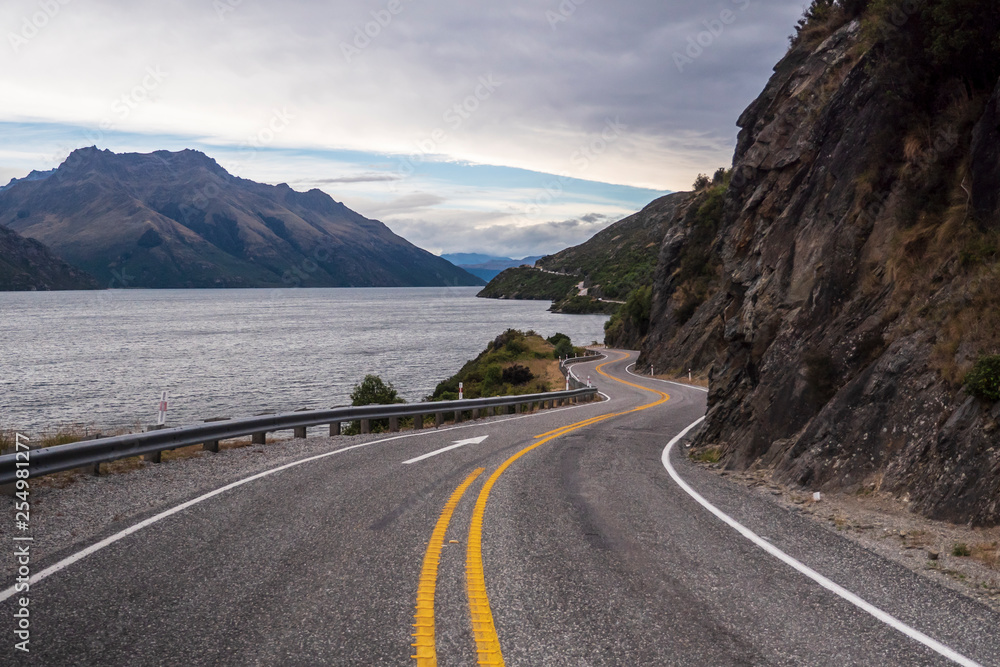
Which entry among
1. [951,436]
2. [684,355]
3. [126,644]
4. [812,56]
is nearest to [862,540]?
[951,436]

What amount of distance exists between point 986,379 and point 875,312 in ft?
13.7

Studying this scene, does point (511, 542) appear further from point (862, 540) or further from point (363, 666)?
point (862, 540)

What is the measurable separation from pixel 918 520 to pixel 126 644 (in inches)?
318

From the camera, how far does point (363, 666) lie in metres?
4.25

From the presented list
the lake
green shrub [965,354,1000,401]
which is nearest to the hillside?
the lake

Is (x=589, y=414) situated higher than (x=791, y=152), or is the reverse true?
(x=791, y=152)

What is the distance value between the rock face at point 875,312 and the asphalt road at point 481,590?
1.78 m

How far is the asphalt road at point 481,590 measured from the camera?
4.54m

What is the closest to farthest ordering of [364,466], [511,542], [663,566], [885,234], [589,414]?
[663,566] < [511,542] < [364,466] < [885,234] < [589,414]

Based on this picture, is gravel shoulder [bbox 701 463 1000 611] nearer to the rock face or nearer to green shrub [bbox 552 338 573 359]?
the rock face

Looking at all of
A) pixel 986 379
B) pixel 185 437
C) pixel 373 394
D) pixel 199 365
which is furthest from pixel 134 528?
pixel 199 365

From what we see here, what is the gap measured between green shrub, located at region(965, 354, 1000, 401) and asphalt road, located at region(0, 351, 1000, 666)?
250 centimetres

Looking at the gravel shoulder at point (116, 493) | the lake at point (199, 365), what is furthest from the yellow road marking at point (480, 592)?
the lake at point (199, 365)

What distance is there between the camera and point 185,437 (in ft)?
39.5
